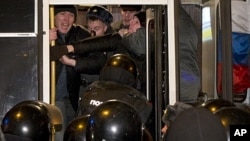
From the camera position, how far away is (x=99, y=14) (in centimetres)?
484

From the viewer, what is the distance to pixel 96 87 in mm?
3320

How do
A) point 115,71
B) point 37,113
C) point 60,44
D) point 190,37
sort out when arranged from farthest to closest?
point 60,44, point 190,37, point 115,71, point 37,113

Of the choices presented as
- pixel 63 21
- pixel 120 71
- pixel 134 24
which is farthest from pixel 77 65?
pixel 120 71

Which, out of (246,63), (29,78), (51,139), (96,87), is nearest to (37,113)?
(51,139)

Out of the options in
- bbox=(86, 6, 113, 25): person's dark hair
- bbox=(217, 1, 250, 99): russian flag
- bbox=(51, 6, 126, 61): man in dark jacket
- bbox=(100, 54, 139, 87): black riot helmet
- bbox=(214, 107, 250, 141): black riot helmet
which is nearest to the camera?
bbox=(214, 107, 250, 141): black riot helmet

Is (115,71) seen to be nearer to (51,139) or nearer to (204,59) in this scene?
(51,139)

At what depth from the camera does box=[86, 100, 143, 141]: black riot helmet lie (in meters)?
2.65

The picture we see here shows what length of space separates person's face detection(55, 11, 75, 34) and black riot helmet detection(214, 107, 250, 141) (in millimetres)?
2181

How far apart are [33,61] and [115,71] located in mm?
843

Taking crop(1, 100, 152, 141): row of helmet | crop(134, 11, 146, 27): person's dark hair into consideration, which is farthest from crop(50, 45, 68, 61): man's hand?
crop(1, 100, 152, 141): row of helmet

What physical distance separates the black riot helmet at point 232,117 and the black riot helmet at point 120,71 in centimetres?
82

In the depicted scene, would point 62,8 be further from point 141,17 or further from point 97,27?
point 141,17

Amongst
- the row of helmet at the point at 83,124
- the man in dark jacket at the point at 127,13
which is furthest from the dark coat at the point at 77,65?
the row of helmet at the point at 83,124

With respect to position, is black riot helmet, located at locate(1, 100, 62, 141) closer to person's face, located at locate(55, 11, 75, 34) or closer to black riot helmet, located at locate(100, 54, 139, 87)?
black riot helmet, located at locate(100, 54, 139, 87)
